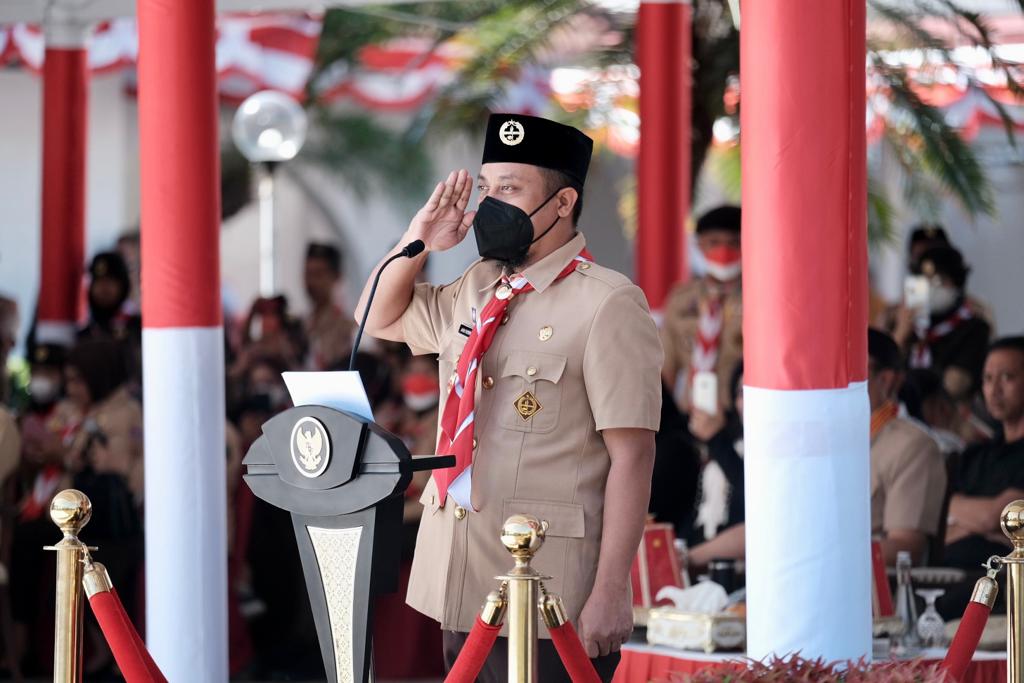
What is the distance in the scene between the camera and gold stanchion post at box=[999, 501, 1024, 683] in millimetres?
3250

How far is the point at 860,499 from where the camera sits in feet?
11.6

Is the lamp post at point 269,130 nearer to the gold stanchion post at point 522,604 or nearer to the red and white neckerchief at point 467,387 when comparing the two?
the red and white neckerchief at point 467,387

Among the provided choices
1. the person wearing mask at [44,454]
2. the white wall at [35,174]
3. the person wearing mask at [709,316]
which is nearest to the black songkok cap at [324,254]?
the person wearing mask at [44,454]

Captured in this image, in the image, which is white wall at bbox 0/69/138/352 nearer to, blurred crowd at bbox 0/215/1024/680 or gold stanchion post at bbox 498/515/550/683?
blurred crowd at bbox 0/215/1024/680

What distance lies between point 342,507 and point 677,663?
1966 millimetres

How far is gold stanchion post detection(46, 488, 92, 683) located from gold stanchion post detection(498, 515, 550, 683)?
3.36ft

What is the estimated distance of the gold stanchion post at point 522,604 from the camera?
282 cm

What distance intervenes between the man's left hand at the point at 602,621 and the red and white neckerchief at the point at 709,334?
403 cm

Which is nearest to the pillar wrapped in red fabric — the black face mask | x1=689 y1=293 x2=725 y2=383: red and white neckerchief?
the black face mask

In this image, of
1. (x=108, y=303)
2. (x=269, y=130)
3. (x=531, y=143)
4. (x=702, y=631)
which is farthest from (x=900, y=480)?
(x=269, y=130)

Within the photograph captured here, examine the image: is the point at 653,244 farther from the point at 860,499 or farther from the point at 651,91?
the point at 860,499

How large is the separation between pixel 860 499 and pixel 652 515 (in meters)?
2.19

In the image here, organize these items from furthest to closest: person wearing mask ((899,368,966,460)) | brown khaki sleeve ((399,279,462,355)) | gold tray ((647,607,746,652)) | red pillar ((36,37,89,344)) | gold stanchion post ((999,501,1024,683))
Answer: red pillar ((36,37,89,344)) → person wearing mask ((899,368,966,460)) → gold tray ((647,607,746,652)) → brown khaki sleeve ((399,279,462,355)) → gold stanchion post ((999,501,1024,683))

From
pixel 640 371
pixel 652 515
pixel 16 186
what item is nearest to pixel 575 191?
pixel 640 371
